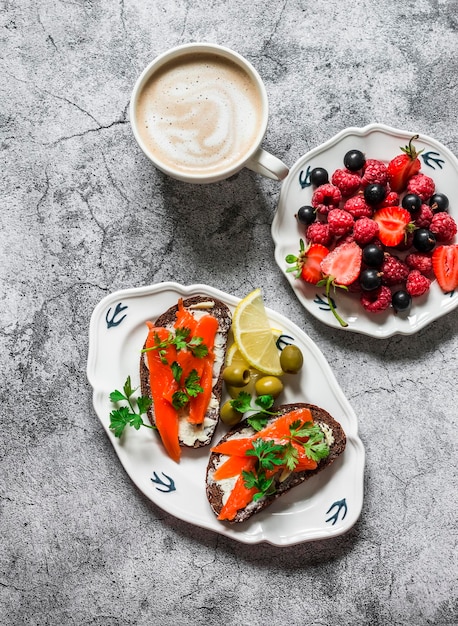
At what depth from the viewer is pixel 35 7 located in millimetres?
1981

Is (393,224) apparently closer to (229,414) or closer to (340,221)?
(340,221)

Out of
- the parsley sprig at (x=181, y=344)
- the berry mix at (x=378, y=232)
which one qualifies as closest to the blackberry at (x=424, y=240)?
the berry mix at (x=378, y=232)

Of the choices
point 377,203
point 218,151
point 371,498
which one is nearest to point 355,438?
point 371,498

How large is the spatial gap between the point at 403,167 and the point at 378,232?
21 centimetres

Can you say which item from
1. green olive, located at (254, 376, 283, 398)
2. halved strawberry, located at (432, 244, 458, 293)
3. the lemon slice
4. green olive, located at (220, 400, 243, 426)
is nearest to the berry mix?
halved strawberry, located at (432, 244, 458, 293)

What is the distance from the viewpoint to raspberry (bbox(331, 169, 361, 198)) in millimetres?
1837

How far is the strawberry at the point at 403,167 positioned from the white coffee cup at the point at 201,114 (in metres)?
0.39

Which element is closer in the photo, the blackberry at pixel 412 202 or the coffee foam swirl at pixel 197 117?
the coffee foam swirl at pixel 197 117

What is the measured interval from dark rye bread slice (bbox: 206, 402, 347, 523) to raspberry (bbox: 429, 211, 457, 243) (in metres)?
0.65

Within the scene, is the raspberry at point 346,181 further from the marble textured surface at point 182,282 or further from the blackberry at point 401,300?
the blackberry at point 401,300

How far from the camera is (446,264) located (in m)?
1.84

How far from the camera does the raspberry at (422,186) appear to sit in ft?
6.03

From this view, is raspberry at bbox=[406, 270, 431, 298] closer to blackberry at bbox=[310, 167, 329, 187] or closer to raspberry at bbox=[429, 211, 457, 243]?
raspberry at bbox=[429, 211, 457, 243]

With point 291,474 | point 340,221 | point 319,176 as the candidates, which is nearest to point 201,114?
point 319,176
